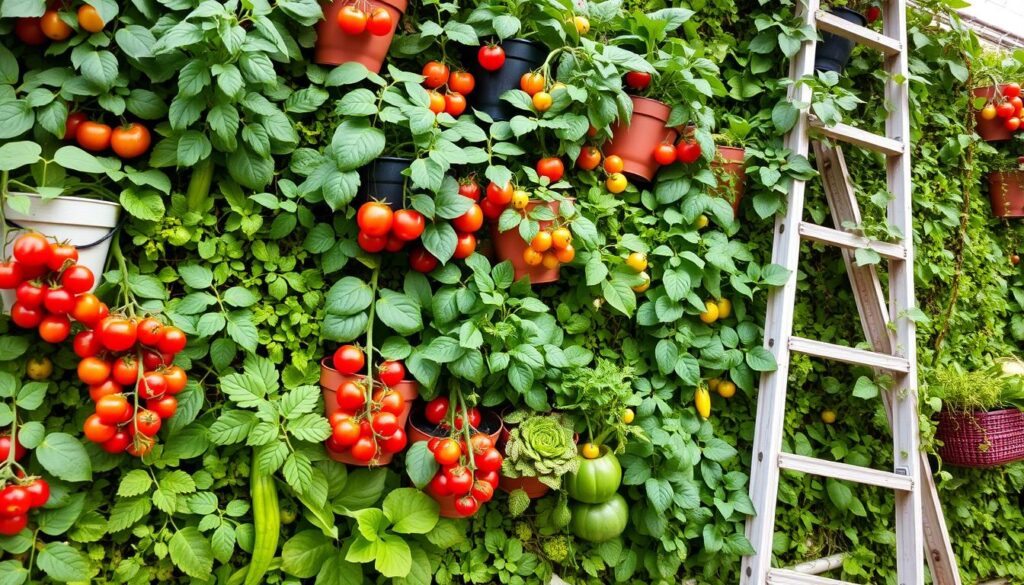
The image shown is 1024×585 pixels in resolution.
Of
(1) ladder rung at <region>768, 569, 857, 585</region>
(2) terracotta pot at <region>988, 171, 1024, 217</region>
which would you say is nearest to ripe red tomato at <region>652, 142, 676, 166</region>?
(1) ladder rung at <region>768, 569, 857, 585</region>

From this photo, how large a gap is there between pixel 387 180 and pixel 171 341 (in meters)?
0.58

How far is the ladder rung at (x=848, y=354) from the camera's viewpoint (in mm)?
1760

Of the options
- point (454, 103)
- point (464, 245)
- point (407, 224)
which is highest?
point (454, 103)

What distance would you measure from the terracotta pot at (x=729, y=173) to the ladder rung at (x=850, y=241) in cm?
25

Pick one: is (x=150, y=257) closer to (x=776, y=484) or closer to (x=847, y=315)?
(x=776, y=484)

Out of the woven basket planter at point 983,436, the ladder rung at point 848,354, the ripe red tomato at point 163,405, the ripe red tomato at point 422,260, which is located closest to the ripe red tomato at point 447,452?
the ripe red tomato at point 422,260

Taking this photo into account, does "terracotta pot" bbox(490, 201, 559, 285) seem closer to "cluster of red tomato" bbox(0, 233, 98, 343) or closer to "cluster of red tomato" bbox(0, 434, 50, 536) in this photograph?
"cluster of red tomato" bbox(0, 233, 98, 343)

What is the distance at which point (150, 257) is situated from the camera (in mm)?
1257

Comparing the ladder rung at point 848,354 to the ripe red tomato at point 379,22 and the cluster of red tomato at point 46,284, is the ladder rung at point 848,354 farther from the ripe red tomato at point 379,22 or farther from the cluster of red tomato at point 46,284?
the cluster of red tomato at point 46,284

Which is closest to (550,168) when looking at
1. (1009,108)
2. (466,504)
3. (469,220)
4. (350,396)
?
(469,220)

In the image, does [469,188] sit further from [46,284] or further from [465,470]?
[46,284]

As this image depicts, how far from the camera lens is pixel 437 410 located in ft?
4.70

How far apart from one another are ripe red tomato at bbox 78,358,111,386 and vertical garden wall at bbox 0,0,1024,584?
36mm

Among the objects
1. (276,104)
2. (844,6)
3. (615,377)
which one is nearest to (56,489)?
(276,104)
